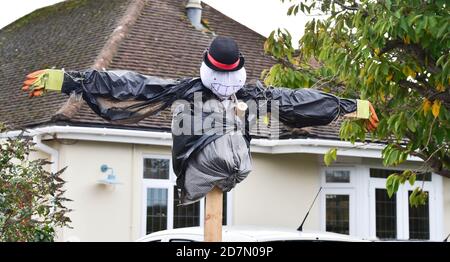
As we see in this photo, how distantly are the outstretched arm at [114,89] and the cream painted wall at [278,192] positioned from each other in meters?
10.2

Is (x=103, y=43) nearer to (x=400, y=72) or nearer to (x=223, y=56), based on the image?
(x=400, y=72)

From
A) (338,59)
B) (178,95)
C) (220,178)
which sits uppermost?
(338,59)

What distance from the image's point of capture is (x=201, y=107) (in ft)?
20.2

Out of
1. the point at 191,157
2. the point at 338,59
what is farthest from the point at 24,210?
the point at 338,59

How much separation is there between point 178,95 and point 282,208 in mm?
10841

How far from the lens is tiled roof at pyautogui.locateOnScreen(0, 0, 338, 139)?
16.4 m

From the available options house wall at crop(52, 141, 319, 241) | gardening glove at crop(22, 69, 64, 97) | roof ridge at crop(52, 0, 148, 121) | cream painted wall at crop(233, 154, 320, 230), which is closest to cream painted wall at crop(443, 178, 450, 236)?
cream painted wall at crop(233, 154, 320, 230)

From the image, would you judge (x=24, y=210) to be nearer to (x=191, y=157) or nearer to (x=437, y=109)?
(x=191, y=157)

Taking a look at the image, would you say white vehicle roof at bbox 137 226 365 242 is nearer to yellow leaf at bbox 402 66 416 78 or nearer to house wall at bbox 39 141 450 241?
yellow leaf at bbox 402 66 416 78

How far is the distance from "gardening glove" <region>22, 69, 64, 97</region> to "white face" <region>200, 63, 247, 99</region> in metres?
0.97

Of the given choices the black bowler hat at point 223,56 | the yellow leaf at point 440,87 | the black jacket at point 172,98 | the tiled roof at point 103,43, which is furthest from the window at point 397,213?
the black bowler hat at point 223,56
